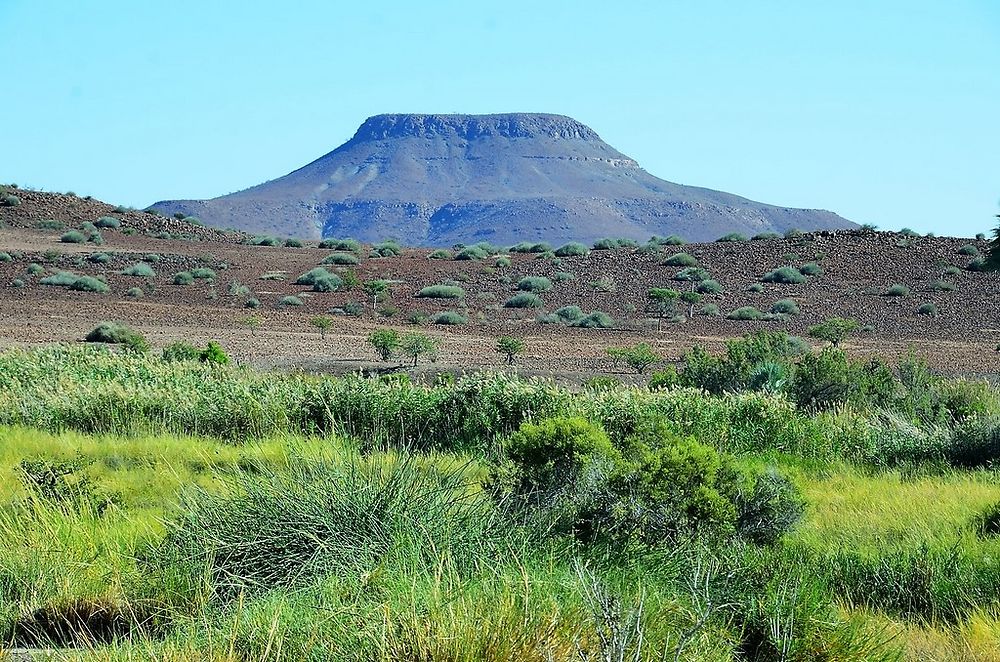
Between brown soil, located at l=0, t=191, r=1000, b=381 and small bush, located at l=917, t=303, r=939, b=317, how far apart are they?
28cm

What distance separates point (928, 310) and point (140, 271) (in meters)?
26.6

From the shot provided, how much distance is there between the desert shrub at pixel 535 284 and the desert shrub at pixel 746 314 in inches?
259

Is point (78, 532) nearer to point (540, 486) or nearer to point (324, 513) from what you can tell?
point (324, 513)

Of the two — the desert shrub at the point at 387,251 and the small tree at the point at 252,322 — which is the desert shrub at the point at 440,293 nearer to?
the small tree at the point at 252,322

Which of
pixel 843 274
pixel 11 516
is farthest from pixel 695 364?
pixel 843 274

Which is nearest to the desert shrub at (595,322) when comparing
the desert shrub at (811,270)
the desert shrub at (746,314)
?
the desert shrub at (746,314)

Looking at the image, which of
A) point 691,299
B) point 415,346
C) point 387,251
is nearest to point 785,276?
point 691,299

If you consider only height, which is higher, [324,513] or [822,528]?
[324,513]

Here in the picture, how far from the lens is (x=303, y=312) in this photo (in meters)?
33.4

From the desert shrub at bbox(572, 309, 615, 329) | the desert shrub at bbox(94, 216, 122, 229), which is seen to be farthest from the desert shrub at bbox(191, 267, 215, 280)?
the desert shrub at bbox(572, 309, 615, 329)

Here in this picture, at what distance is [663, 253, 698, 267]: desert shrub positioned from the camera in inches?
1623

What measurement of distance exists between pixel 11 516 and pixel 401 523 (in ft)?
10.2

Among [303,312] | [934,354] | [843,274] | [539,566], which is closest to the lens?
[539,566]

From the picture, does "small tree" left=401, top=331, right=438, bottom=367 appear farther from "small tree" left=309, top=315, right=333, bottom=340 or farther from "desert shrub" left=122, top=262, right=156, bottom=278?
"desert shrub" left=122, top=262, right=156, bottom=278
